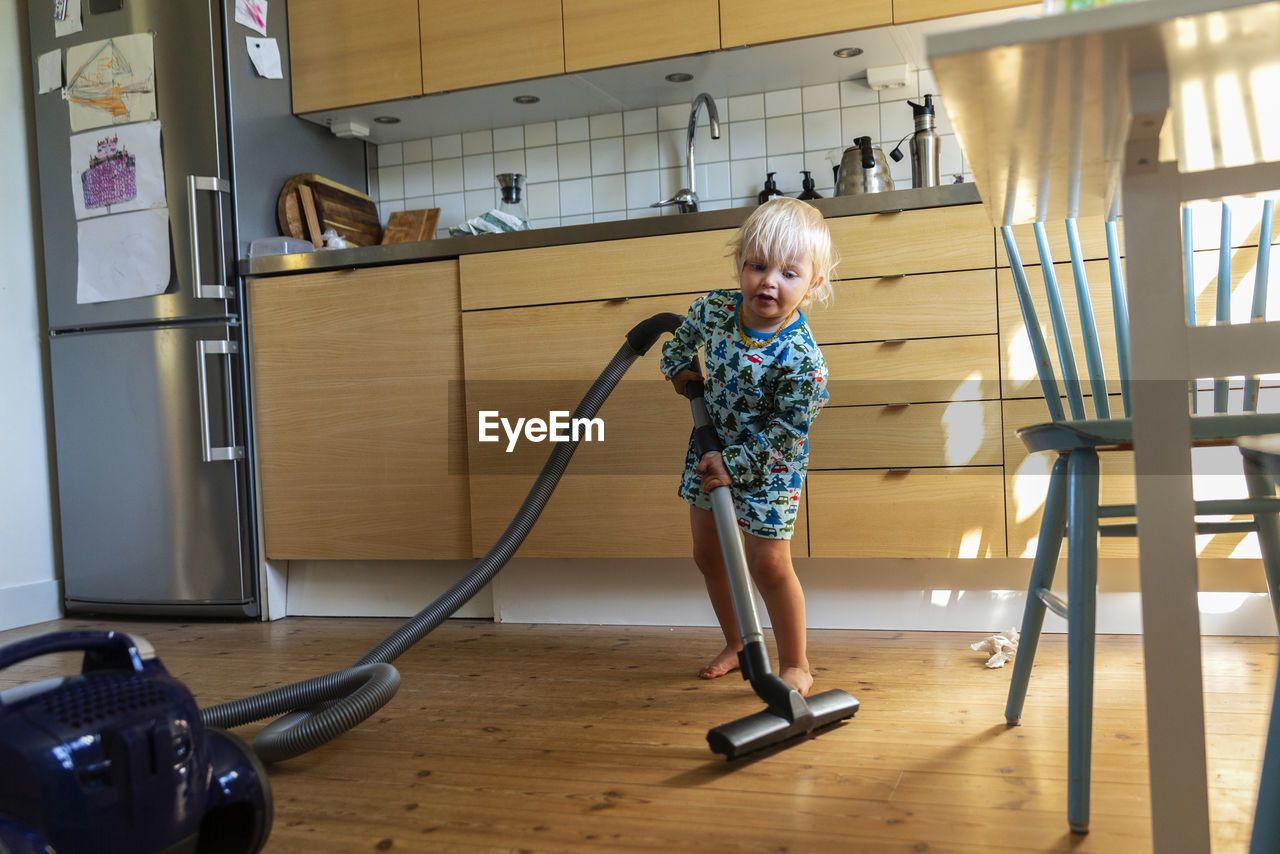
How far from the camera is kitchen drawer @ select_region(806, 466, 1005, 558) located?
200 cm

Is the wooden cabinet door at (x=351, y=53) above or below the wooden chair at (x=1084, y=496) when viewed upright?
above

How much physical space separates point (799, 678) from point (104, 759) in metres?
1.14

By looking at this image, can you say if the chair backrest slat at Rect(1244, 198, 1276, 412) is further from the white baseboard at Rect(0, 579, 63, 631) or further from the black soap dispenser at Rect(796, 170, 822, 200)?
the white baseboard at Rect(0, 579, 63, 631)

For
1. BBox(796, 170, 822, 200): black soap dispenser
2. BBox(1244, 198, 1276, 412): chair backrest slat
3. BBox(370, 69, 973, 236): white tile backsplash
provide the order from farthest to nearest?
BBox(370, 69, 973, 236): white tile backsplash < BBox(796, 170, 822, 200): black soap dispenser < BBox(1244, 198, 1276, 412): chair backrest slat

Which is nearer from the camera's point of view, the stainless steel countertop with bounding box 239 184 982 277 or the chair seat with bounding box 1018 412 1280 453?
the chair seat with bounding box 1018 412 1280 453

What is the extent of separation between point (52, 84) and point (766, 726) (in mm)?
2523

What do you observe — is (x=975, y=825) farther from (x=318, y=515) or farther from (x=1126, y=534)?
(x=318, y=515)


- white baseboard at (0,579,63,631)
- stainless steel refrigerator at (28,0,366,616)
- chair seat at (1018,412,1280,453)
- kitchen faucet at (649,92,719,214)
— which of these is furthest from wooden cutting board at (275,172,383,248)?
chair seat at (1018,412,1280,453)

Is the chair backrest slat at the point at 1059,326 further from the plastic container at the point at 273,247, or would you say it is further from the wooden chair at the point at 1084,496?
the plastic container at the point at 273,247

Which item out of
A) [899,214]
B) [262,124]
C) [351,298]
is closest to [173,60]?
[262,124]

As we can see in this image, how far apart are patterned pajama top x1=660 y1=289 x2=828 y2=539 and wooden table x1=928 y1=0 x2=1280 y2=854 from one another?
863mm

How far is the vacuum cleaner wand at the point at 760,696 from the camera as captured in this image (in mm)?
1333

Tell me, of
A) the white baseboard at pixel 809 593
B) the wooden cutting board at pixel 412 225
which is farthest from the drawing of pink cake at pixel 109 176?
the white baseboard at pixel 809 593

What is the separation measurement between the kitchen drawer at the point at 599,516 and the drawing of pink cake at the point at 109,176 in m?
1.21
